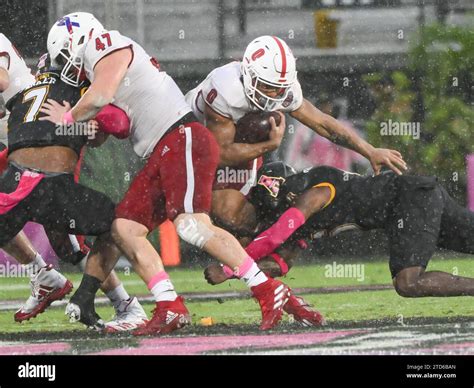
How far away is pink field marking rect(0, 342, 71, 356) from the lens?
6.23 m

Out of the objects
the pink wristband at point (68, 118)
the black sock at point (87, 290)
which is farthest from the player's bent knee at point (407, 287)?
the pink wristband at point (68, 118)

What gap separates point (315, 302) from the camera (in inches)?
305

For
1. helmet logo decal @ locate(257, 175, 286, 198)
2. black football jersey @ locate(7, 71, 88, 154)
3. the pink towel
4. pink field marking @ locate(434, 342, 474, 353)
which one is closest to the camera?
pink field marking @ locate(434, 342, 474, 353)

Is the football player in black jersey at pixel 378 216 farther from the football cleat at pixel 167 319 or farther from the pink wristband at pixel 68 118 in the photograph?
the pink wristband at pixel 68 118

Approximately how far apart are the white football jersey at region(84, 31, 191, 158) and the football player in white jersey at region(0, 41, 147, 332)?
1.87 feet

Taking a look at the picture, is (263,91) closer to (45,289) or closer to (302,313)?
(302,313)

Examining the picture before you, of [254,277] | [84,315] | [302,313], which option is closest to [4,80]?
[84,315]

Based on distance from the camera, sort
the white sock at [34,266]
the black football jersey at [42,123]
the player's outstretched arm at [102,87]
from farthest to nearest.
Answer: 1. the white sock at [34,266]
2. the black football jersey at [42,123]
3. the player's outstretched arm at [102,87]

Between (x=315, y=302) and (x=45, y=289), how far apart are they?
1624 millimetres

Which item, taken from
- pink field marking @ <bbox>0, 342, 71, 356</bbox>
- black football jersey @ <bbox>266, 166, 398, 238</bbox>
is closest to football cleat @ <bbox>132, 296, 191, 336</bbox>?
pink field marking @ <bbox>0, 342, 71, 356</bbox>

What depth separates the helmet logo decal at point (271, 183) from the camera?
6902 millimetres

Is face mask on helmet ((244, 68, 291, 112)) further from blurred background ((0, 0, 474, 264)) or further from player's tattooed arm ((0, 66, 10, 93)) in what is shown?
player's tattooed arm ((0, 66, 10, 93))

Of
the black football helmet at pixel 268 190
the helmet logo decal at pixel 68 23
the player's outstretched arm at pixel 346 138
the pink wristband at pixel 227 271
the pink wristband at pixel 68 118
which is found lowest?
the pink wristband at pixel 227 271

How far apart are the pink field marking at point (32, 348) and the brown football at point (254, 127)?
138cm
